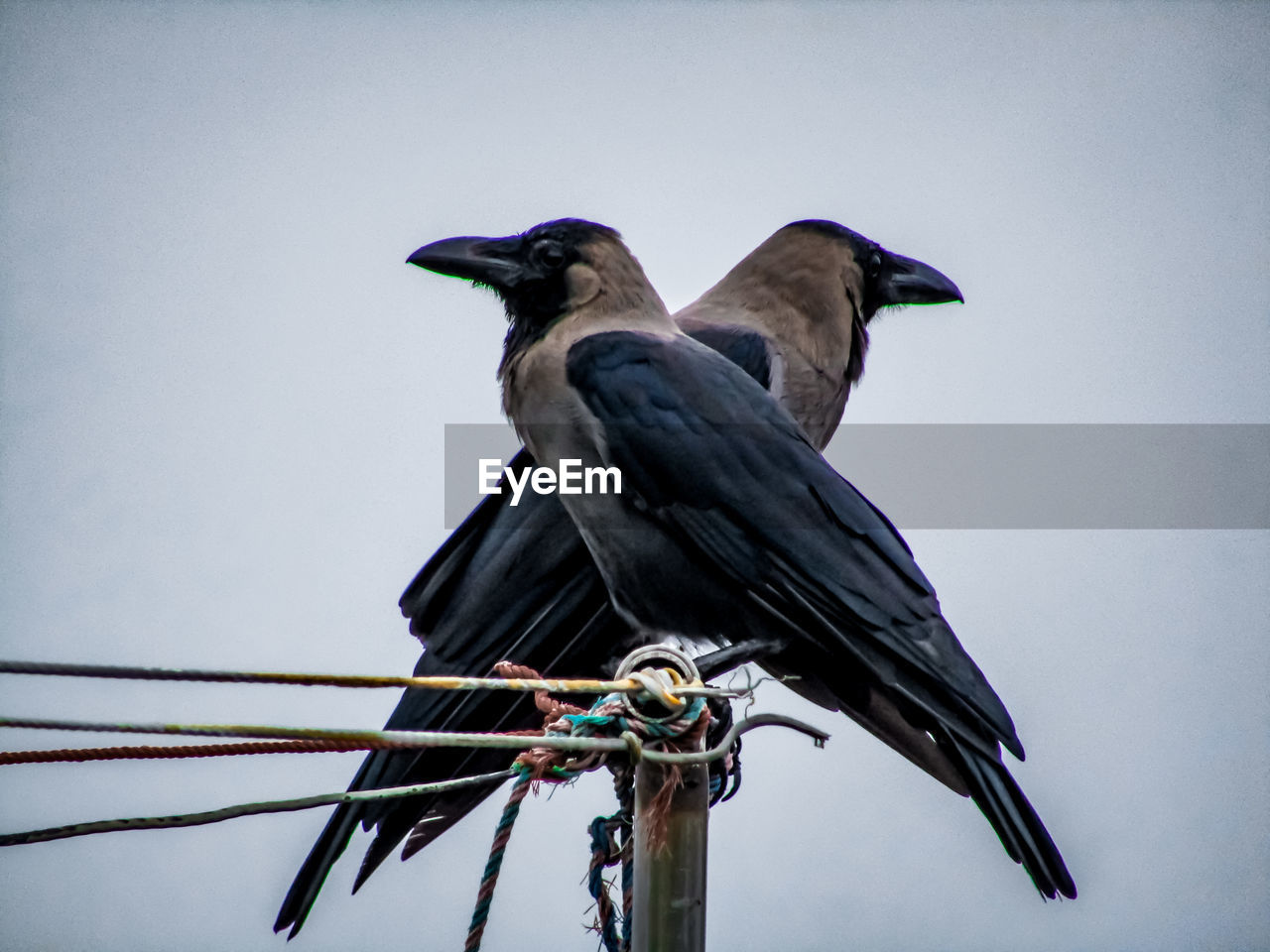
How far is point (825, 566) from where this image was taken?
257cm

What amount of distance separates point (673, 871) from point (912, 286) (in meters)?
2.48

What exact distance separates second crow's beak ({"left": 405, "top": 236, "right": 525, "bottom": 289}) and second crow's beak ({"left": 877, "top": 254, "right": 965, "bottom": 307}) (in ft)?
3.89

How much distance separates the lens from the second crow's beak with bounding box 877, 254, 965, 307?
3.72 meters

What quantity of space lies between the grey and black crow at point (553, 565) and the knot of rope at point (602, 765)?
0.87 metres

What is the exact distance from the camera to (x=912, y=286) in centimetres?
374

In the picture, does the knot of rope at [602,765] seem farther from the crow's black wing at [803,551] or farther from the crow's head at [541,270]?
the crow's head at [541,270]

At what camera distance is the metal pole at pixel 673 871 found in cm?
158

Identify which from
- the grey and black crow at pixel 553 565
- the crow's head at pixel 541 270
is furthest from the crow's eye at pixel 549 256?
the grey and black crow at pixel 553 565

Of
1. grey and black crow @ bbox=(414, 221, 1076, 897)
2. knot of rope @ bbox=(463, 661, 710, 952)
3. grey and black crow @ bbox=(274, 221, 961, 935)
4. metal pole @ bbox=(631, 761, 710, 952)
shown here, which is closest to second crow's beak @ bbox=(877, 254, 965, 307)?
grey and black crow @ bbox=(274, 221, 961, 935)

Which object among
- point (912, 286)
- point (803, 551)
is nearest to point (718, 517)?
point (803, 551)

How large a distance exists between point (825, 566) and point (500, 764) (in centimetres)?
93

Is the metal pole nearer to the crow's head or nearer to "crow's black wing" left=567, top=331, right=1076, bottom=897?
"crow's black wing" left=567, top=331, right=1076, bottom=897

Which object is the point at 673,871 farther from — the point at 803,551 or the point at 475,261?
the point at 475,261

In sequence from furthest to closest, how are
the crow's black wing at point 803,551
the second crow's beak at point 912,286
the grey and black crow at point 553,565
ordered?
the second crow's beak at point 912,286 → the grey and black crow at point 553,565 → the crow's black wing at point 803,551
